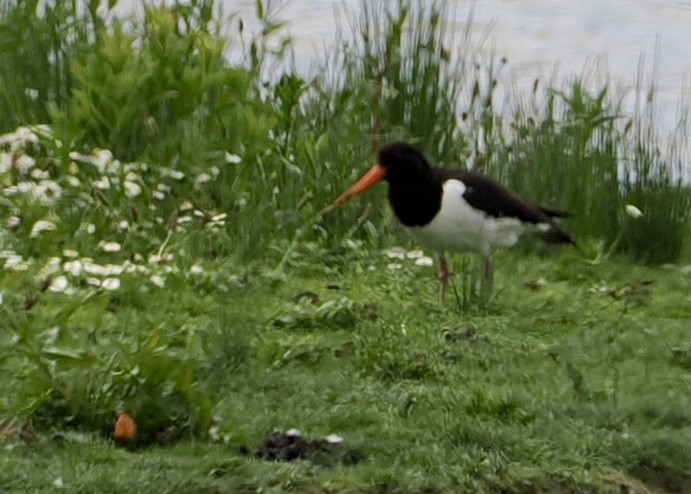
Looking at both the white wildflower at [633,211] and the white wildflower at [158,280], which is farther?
the white wildflower at [633,211]

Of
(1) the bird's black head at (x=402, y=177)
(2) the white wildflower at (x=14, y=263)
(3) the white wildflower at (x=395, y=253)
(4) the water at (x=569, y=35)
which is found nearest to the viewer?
(2) the white wildflower at (x=14, y=263)

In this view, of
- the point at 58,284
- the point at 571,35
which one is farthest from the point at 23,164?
the point at 571,35

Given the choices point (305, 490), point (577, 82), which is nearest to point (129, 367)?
point (305, 490)

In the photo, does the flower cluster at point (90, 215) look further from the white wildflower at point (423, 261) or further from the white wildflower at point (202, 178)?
the white wildflower at point (423, 261)

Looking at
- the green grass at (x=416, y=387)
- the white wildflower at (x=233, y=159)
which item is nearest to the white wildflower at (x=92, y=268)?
the green grass at (x=416, y=387)

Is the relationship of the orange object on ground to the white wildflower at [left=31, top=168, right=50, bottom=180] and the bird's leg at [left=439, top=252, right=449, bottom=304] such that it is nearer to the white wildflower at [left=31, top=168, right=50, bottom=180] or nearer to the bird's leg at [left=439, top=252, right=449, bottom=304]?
the bird's leg at [left=439, top=252, right=449, bottom=304]

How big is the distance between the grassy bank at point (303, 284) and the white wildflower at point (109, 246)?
0.03 m

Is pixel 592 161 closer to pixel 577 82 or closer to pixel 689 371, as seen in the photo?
pixel 577 82

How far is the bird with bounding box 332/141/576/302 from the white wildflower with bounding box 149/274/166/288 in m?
0.97

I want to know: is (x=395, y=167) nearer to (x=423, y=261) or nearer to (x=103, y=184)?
A: (x=423, y=261)

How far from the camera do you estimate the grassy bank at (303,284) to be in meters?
5.14

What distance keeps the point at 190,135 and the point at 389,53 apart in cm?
133

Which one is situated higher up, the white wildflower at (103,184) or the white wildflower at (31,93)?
the white wildflower at (31,93)

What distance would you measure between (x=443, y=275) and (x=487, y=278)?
0.19 meters
